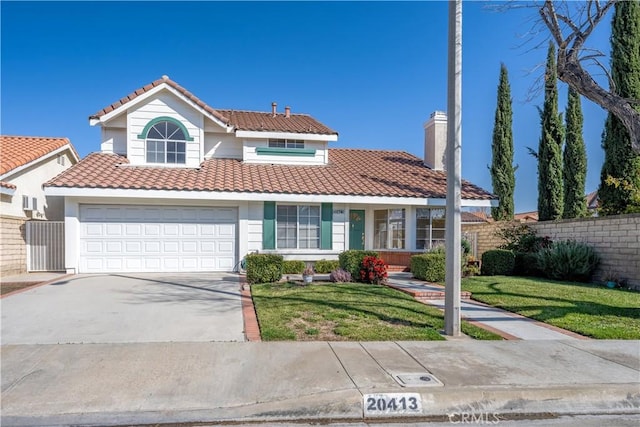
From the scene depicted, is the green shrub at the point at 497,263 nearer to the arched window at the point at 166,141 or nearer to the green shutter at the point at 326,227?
the green shutter at the point at 326,227

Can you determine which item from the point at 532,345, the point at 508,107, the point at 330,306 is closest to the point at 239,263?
the point at 330,306

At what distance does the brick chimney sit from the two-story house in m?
0.11

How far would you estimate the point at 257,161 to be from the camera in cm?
1661

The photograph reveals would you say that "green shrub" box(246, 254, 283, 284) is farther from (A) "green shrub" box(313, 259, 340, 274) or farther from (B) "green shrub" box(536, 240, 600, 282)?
(B) "green shrub" box(536, 240, 600, 282)

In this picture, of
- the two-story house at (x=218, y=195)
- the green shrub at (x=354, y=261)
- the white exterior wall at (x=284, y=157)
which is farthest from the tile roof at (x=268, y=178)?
the green shrub at (x=354, y=261)

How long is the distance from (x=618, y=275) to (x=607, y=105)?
244 inches

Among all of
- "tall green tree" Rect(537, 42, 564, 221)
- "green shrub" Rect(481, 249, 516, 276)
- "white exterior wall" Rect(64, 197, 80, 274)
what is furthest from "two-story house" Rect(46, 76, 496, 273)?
"tall green tree" Rect(537, 42, 564, 221)

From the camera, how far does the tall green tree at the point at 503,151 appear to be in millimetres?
22984

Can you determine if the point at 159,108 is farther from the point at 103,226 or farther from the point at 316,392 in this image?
the point at 316,392

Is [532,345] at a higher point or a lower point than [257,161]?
lower

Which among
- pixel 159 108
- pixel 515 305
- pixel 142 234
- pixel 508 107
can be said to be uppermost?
pixel 508 107

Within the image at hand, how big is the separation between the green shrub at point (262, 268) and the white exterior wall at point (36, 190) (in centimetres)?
850

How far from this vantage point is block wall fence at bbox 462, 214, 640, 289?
12266mm

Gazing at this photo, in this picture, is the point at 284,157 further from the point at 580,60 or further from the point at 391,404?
the point at 391,404
